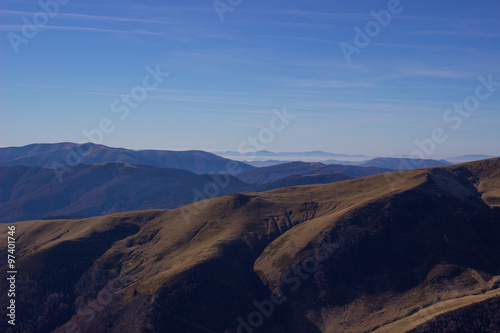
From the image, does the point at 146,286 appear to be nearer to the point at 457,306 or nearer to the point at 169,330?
the point at 169,330

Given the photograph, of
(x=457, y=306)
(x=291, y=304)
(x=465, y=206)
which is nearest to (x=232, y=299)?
(x=291, y=304)

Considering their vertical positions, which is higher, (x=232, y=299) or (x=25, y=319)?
(x=25, y=319)

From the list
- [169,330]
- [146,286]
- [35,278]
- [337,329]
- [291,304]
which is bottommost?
[337,329]

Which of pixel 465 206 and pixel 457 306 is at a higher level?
pixel 465 206

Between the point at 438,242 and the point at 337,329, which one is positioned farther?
the point at 438,242

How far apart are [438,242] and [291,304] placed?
3031 inches

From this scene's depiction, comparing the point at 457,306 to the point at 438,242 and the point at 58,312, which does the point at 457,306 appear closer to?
the point at 438,242

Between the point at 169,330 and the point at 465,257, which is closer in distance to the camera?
the point at 169,330

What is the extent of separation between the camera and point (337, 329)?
143875 mm

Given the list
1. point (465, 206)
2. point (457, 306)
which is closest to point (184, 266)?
point (457, 306)

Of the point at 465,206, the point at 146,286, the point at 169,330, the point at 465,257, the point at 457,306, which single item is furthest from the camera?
the point at 465,206

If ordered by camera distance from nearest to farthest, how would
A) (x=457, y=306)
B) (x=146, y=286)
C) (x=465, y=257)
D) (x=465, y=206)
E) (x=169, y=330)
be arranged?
(x=457, y=306) → (x=169, y=330) → (x=465, y=257) → (x=146, y=286) → (x=465, y=206)

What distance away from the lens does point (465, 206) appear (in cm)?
18875

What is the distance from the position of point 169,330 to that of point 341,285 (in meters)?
78.3
